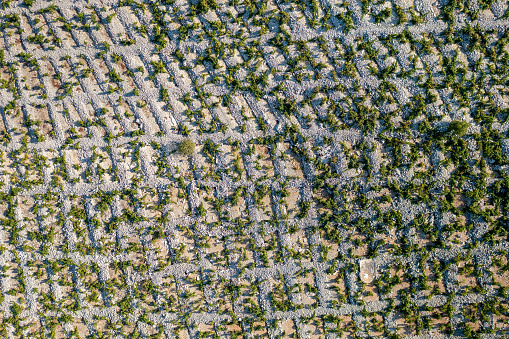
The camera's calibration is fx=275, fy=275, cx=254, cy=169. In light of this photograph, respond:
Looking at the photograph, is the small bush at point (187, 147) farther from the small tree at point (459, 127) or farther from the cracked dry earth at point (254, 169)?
the small tree at point (459, 127)

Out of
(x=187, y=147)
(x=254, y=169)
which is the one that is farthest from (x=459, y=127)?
(x=187, y=147)

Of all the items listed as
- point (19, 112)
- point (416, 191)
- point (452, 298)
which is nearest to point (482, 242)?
point (452, 298)

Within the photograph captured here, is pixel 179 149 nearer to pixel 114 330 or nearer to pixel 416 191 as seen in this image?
pixel 114 330

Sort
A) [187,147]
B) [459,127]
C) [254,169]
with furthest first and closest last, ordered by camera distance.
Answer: [254,169], [187,147], [459,127]

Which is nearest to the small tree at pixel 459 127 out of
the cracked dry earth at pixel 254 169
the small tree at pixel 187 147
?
the cracked dry earth at pixel 254 169

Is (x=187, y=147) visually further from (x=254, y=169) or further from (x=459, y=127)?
(x=459, y=127)

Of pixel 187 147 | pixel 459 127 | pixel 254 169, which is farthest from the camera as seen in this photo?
pixel 254 169

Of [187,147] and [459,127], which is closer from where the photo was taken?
[459,127]
